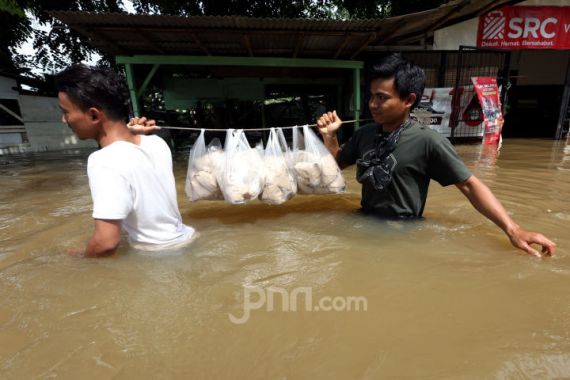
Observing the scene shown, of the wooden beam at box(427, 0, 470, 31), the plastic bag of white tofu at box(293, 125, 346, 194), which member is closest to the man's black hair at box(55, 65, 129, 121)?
the plastic bag of white tofu at box(293, 125, 346, 194)

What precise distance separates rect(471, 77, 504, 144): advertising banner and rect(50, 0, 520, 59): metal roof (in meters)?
1.50

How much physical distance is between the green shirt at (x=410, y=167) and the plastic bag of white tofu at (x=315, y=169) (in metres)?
0.15

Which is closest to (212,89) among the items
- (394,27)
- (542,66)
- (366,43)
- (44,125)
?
(366,43)

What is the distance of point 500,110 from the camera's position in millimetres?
7273

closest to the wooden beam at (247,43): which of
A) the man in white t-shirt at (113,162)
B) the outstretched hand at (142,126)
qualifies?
the outstretched hand at (142,126)

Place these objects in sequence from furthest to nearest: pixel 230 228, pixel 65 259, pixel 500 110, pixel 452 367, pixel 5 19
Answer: pixel 5 19 < pixel 500 110 < pixel 230 228 < pixel 65 259 < pixel 452 367

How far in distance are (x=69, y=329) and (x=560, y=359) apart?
1.78 meters

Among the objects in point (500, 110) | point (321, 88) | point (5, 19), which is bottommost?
point (500, 110)

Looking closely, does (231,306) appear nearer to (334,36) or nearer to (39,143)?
(334,36)

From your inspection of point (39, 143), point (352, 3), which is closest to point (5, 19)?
point (39, 143)

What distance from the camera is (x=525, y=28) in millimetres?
7648

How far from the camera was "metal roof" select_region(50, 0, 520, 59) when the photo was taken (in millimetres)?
4484

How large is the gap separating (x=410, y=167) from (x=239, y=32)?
3955 mm

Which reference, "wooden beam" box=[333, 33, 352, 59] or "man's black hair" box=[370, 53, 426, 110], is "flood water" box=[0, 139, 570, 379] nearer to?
"man's black hair" box=[370, 53, 426, 110]
